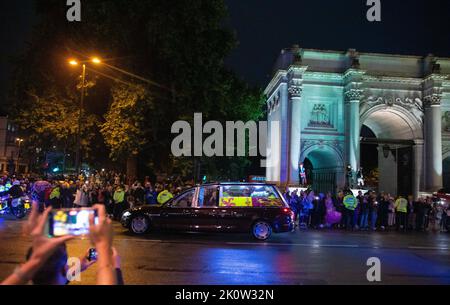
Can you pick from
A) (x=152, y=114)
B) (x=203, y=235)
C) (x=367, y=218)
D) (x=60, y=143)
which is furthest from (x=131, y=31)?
(x=367, y=218)

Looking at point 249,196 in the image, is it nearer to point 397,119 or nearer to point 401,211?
point 401,211

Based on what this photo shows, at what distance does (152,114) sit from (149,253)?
12.9 m

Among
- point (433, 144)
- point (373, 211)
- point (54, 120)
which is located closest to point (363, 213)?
point (373, 211)

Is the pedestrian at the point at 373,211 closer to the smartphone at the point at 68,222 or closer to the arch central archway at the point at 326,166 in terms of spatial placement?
the arch central archway at the point at 326,166

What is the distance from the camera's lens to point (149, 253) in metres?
10.6

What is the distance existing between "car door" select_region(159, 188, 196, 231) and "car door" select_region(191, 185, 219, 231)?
0.20 meters

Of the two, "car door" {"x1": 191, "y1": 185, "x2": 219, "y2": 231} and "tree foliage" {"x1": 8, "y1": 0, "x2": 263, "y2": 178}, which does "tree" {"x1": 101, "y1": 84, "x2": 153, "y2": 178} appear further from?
"car door" {"x1": 191, "y1": 185, "x2": 219, "y2": 231}

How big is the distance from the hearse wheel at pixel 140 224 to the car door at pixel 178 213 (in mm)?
540

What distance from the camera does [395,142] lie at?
34938 mm

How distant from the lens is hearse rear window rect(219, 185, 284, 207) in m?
13.9

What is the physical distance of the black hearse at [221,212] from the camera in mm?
13727

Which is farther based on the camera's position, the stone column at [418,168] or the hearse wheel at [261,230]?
the stone column at [418,168]

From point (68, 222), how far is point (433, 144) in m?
35.1

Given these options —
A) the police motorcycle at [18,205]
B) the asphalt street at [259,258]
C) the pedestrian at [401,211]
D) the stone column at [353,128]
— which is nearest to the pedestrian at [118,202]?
the asphalt street at [259,258]
